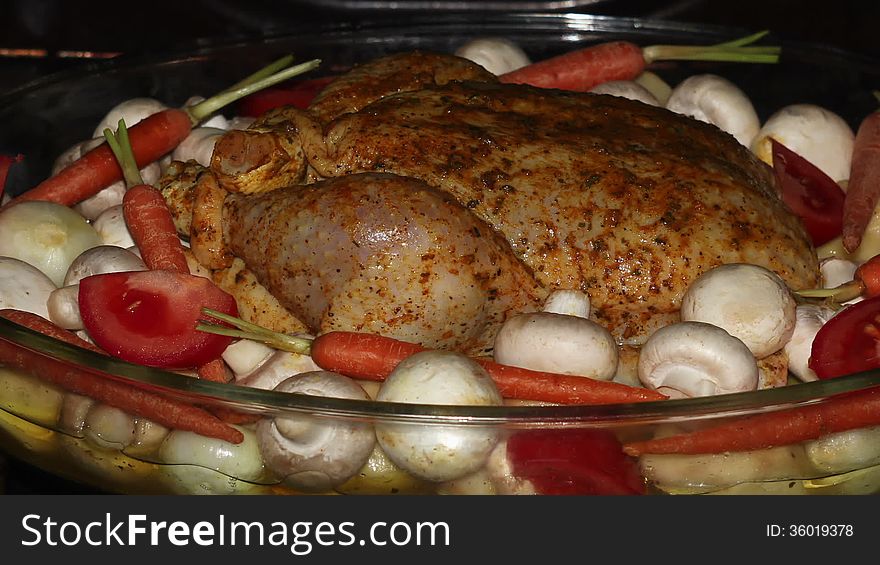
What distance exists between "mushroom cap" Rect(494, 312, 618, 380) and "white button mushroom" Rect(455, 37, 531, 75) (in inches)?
53.0

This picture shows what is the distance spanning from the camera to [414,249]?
7.83ft

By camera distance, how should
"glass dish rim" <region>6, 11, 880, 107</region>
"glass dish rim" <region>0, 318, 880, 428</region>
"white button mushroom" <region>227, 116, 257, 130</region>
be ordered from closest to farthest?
"glass dish rim" <region>0, 318, 880, 428</region>
"white button mushroom" <region>227, 116, 257, 130</region>
"glass dish rim" <region>6, 11, 880, 107</region>

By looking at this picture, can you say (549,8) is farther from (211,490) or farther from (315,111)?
(211,490)

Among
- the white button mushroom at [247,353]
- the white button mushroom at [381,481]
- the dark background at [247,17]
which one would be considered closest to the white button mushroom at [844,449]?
the white button mushroom at [381,481]

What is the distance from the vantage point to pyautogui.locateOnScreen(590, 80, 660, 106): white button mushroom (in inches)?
130

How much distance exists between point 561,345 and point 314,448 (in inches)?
23.7

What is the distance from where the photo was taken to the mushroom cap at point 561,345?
7.58 ft

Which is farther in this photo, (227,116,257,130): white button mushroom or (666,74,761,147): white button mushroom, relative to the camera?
(666,74,761,147): white button mushroom

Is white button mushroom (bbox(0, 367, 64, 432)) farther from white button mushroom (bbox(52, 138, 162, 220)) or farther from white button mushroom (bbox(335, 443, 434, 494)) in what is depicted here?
white button mushroom (bbox(52, 138, 162, 220))

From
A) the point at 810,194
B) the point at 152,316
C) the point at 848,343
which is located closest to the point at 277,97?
the point at 152,316

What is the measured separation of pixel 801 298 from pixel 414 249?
0.96 meters

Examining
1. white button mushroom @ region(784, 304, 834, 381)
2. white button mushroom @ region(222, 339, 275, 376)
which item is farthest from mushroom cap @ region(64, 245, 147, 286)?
white button mushroom @ region(784, 304, 834, 381)

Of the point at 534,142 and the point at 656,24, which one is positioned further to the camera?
the point at 656,24

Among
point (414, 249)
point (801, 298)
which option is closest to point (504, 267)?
point (414, 249)
